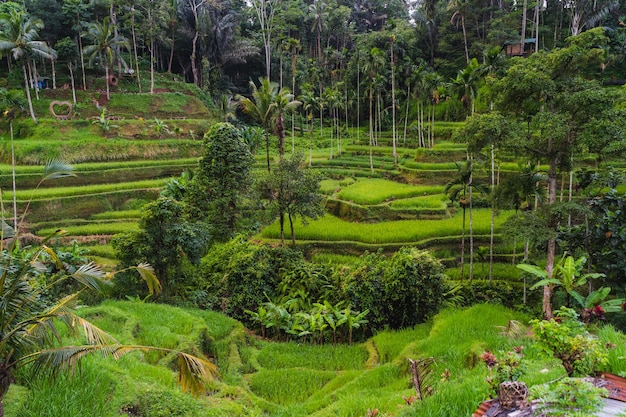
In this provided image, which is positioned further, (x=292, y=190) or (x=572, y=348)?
(x=292, y=190)

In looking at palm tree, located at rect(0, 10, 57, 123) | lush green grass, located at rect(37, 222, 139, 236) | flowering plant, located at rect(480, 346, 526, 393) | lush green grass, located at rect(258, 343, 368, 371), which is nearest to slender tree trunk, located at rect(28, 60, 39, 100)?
palm tree, located at rect(0, 10, 57, 123)

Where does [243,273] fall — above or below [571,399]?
below

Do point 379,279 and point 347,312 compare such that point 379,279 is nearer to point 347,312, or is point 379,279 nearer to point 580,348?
point 347,312

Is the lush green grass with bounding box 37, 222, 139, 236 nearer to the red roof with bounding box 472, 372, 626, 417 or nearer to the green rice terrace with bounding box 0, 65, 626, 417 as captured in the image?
the green rice terrace with bounding box 0, 65, 626, 417

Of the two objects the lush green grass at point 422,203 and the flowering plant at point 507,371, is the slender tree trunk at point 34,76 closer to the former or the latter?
the lush green grass at point 422,203

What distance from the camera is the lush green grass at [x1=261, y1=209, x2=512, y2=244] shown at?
17.5 metres

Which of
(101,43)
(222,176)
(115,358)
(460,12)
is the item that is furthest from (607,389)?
(460,12)

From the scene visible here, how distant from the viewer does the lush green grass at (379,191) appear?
836 inches

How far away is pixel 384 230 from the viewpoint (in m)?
18.2

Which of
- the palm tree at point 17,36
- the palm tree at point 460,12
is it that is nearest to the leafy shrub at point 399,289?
the palm tree at point 17,36

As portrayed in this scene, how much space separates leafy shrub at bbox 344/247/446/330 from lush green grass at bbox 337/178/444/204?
8842 millimetres

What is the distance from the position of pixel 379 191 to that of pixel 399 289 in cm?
1176

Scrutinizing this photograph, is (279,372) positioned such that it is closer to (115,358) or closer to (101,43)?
(115,358)

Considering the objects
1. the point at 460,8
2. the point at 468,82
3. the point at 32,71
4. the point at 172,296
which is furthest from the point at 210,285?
the point at 460,8
